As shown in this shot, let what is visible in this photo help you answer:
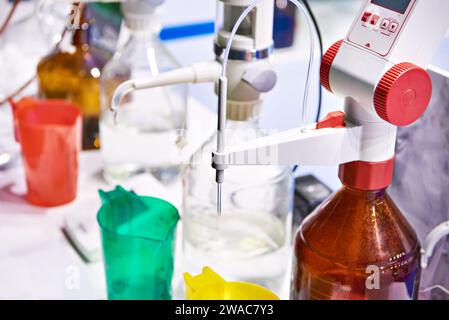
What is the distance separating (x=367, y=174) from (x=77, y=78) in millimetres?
553

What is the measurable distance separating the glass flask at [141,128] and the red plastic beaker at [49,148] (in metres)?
0.07

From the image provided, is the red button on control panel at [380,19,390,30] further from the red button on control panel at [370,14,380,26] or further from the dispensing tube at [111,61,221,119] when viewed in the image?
the dispensing tube at [111,61,221,119]

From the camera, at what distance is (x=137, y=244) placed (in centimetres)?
67

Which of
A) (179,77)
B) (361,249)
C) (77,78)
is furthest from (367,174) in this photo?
(77,78)

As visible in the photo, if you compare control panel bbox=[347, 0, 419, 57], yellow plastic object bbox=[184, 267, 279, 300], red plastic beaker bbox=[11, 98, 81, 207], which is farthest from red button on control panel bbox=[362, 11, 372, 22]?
red plastic beaker bbox=[11, 98, 81, 207]

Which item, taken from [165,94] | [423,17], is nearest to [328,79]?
[423,17]

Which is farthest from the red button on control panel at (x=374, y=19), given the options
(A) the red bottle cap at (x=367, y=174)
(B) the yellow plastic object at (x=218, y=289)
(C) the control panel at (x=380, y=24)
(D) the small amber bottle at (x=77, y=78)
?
(D) the small amber bottle at (x=77, y=78)

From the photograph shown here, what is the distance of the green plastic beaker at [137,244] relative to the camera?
2.20 ft

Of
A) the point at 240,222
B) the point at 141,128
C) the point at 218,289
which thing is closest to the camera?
the point at 218,289

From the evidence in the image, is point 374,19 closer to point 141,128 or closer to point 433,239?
point 433,239

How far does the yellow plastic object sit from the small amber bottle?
0.43m

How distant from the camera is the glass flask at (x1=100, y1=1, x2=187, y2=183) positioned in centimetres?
94

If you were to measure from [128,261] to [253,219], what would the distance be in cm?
17

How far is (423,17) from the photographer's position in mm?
506
